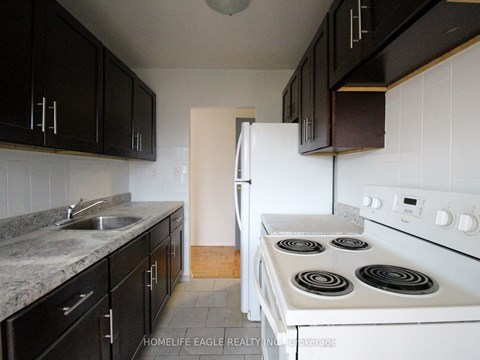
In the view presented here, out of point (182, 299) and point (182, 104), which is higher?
point (182, 104)

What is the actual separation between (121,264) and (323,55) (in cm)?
158

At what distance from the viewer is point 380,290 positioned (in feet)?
2.51

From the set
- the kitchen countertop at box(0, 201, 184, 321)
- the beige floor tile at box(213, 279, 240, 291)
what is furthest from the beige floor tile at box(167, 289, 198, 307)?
the kitchen countertop at box(0, 201, 184, 321)

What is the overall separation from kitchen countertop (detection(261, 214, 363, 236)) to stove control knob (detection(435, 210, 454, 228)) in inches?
24.3

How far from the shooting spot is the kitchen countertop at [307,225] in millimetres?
1487

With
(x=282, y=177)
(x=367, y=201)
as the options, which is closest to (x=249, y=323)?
(x=282, y=177)

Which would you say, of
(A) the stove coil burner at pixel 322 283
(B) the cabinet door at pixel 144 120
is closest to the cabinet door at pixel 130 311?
(A) the stove coil burner at pixel 322 283

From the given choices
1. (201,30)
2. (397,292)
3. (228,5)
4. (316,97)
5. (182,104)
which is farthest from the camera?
(182,104)

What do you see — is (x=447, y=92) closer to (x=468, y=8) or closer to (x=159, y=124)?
(x=468, y=8)

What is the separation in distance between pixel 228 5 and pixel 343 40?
92 cm

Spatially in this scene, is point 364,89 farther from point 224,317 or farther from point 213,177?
point 213,177

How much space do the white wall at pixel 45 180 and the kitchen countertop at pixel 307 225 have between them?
4.62ft

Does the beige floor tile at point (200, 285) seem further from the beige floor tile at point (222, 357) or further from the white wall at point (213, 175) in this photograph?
the white wall at point (213, 175)

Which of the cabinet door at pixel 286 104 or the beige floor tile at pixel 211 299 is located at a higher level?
the cabinet door at pixel 286 104
